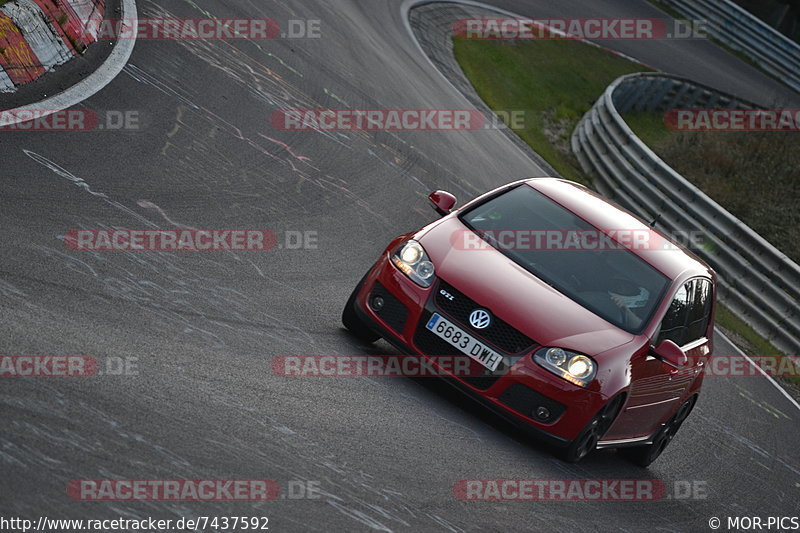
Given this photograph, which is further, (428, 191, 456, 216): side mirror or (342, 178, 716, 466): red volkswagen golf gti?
(428, 191, 456, 216): side mirror

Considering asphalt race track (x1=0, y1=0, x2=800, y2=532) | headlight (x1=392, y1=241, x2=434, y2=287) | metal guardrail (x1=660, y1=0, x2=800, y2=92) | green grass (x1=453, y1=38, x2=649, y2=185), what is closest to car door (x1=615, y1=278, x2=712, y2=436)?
asphalt race track (x1=0, y1=0, x2=800, y2=532)

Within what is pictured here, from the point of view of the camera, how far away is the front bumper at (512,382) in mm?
6621

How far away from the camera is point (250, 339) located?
6859 millimetres

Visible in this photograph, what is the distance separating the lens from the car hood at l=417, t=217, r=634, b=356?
672 cm

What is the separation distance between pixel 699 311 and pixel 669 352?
4.37 ft

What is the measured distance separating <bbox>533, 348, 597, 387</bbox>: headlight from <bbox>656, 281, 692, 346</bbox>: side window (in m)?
1.00

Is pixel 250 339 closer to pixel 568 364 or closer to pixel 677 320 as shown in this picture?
pixel 568 364

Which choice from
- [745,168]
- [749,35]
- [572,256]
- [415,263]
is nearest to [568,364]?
[572,256]

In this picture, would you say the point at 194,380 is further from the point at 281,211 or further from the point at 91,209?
the point at 281,211

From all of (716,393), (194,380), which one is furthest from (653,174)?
(194,380)

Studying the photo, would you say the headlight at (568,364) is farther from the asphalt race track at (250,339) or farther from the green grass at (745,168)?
the green grass at (745,168)

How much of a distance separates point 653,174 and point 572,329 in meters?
10.9

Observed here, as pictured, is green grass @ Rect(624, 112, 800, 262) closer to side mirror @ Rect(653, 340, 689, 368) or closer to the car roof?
the car roof

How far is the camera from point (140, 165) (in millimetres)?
9016
